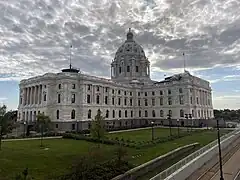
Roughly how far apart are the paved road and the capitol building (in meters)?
45.9

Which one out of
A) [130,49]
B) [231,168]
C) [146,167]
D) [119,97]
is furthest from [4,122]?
[130,49]

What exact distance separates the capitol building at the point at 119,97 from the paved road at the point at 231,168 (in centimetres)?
4592

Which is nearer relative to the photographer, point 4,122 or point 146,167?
point 146,167

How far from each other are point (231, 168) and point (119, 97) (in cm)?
6632

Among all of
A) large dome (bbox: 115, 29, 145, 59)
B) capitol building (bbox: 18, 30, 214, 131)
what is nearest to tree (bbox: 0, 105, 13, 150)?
capitol building (bbox: 18, 30, 214, 131)

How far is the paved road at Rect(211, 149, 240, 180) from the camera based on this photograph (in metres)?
26.4

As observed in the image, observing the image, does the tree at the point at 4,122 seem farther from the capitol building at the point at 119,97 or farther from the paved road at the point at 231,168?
the capitol building at the point at 119,97

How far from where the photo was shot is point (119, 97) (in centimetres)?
9381

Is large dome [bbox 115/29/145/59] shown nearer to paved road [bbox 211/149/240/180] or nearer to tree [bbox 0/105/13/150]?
paved road [bbox 211/149/240/180]

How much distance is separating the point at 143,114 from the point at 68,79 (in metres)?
43.4

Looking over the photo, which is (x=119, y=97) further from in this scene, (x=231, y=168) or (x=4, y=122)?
(x=231, y=168)

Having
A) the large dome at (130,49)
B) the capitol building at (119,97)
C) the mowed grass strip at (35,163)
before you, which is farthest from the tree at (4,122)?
the large dome at (130,49)

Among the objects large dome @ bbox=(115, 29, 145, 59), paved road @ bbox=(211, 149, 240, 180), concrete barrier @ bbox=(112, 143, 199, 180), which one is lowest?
paved road @ bbox=(211, 149, 240, 180)

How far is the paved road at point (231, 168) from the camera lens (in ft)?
86.5
